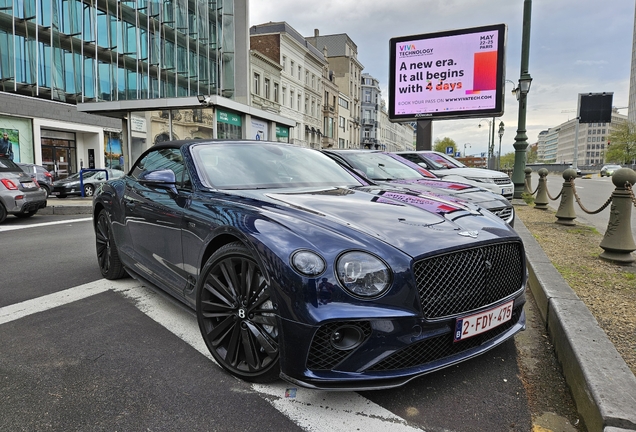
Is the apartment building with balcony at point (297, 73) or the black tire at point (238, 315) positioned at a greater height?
the apartment building with balcony at point (297, 73)

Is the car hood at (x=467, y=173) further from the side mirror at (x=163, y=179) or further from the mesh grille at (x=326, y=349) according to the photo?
the mesh grille at (x=326, y=349)

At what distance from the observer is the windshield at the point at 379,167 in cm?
691

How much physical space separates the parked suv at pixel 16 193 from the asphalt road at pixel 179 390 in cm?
695

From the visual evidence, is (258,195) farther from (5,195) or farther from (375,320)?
(5,195)

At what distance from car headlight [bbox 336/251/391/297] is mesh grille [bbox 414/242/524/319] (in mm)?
179

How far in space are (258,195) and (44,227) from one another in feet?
25.9

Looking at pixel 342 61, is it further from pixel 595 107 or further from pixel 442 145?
pixel 442 145

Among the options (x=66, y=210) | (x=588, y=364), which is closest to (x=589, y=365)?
(x=588, y=364)

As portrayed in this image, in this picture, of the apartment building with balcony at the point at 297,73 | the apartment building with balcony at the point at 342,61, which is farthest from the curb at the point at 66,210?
the apartment building with balcony at the point at 342,61

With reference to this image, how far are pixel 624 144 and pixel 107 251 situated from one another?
280 ft

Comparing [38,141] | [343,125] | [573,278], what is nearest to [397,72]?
[573,278]

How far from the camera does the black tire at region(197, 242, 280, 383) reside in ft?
7.87

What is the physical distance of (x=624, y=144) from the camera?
71.6 meters

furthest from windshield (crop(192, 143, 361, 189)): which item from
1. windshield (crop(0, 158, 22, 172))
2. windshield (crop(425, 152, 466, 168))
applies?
windshield (crop(0, 158, 22, 172))
